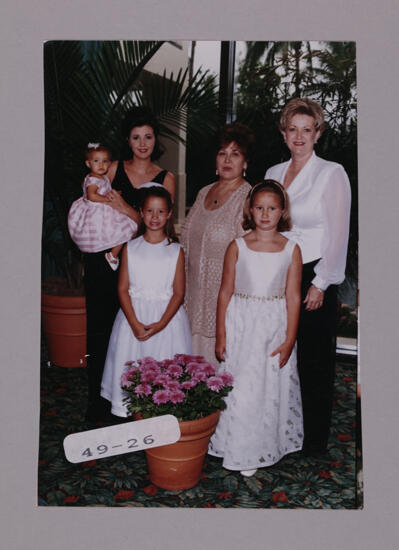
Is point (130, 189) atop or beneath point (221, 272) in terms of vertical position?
atop

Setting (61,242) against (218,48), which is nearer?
(218,48)

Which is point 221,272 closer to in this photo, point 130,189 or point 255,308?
point 255,308

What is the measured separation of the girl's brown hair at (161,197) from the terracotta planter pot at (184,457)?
78 centimetres

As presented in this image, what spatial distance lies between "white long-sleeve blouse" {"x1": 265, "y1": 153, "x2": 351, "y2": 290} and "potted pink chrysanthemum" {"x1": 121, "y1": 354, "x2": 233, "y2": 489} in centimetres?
65

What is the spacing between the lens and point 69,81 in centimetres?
267

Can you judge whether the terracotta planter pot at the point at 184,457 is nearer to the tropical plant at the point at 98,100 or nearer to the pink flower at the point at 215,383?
the pink flower at the point at 215,383

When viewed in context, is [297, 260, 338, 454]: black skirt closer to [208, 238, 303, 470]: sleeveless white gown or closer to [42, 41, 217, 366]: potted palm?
[208, 238, 303, 470]: sleeveless white gown

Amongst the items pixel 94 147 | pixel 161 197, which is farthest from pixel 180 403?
pixel 94 147

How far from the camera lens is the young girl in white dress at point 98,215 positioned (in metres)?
2.67

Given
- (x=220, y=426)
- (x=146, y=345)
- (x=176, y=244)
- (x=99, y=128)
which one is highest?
(x=99, y=128)

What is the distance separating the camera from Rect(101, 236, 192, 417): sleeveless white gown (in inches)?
105

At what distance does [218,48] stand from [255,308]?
1104mm

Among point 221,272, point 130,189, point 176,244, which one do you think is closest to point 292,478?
point 221,272

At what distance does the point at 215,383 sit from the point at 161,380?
222 mm
